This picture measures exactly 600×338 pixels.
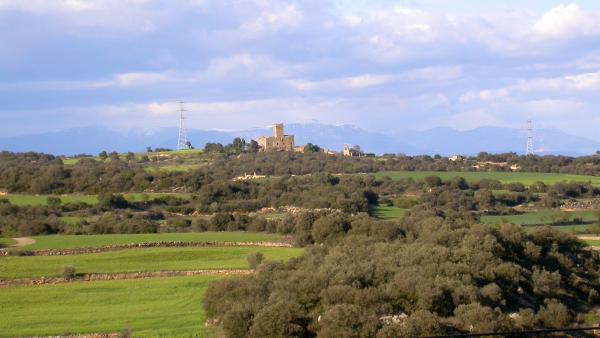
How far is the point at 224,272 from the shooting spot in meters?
33.6

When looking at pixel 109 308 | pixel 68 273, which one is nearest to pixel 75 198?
pixel 68 273

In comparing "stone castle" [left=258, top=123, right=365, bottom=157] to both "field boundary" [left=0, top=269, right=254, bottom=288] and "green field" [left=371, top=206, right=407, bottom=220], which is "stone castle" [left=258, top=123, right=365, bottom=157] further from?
"field boundary" [left=0, top=269, right=254, bottom=288]

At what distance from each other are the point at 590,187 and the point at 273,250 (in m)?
41.8

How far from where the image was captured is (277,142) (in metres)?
118

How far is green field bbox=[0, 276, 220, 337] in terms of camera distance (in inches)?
883

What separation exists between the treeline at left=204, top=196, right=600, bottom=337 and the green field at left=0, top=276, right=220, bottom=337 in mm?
1418

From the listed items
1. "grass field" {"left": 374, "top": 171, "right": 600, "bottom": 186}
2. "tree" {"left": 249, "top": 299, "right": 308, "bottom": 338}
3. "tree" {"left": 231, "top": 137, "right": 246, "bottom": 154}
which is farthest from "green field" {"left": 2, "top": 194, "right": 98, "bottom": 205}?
"tree" {"left": 249, "top": 299, "right": 308, "bottom": 338}

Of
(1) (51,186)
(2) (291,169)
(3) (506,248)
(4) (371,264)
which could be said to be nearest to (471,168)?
(2) (291,169)

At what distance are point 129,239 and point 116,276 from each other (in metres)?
12.5

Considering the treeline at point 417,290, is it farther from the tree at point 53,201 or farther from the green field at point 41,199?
the green field at point 41,199

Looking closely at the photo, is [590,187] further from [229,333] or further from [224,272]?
[229,333]

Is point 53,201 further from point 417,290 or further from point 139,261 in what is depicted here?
point 417,290

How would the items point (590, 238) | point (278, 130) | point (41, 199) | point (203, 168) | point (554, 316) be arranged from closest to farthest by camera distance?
point (554, 316) < point (590, 238) < point (41, 199) < point (203, 168) < point (278, 130)

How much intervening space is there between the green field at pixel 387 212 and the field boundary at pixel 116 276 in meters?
22.8
